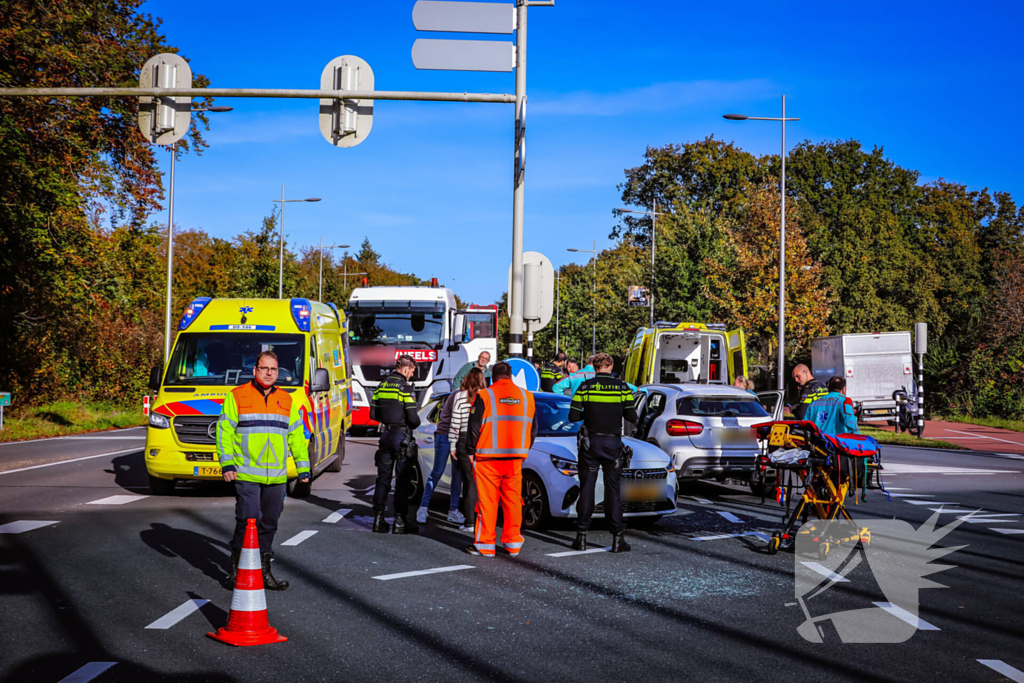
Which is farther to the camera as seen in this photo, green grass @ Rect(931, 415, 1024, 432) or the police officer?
green grass @ Rect(931, 415, 1024, 432)

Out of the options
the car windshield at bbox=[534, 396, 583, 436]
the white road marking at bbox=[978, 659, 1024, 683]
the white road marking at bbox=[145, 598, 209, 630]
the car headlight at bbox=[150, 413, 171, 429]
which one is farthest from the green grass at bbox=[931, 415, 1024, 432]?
the white road marking at bbox=[145, 598, 209, 630]

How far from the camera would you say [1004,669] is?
5.25m

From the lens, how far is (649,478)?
32.3 feet

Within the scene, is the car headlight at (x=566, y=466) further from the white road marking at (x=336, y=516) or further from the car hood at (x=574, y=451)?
the white road marking at (x=336, y=516)

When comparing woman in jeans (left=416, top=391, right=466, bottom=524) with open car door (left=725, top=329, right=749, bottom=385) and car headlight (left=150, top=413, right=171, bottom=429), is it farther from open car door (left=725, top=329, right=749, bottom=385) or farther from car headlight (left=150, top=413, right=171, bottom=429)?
open car door (left=725, top=329, right=749, bottom=385)

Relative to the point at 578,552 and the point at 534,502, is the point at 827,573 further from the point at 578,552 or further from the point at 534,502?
the point at 534,502

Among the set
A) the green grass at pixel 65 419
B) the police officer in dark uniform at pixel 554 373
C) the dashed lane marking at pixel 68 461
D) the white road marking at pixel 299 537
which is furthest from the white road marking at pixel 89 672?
the green grass at pixel 65 419

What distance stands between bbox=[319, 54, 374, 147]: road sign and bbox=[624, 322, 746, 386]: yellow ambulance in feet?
37.0

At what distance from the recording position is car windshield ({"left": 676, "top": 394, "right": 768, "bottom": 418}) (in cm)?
1274

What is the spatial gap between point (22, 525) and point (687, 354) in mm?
17515

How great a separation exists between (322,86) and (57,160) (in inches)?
440

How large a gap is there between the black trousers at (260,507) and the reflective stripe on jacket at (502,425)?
7.07 ft

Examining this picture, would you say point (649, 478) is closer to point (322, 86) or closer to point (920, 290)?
point (322, 86)

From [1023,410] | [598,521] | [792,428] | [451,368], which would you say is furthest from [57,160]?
[1023,410]
